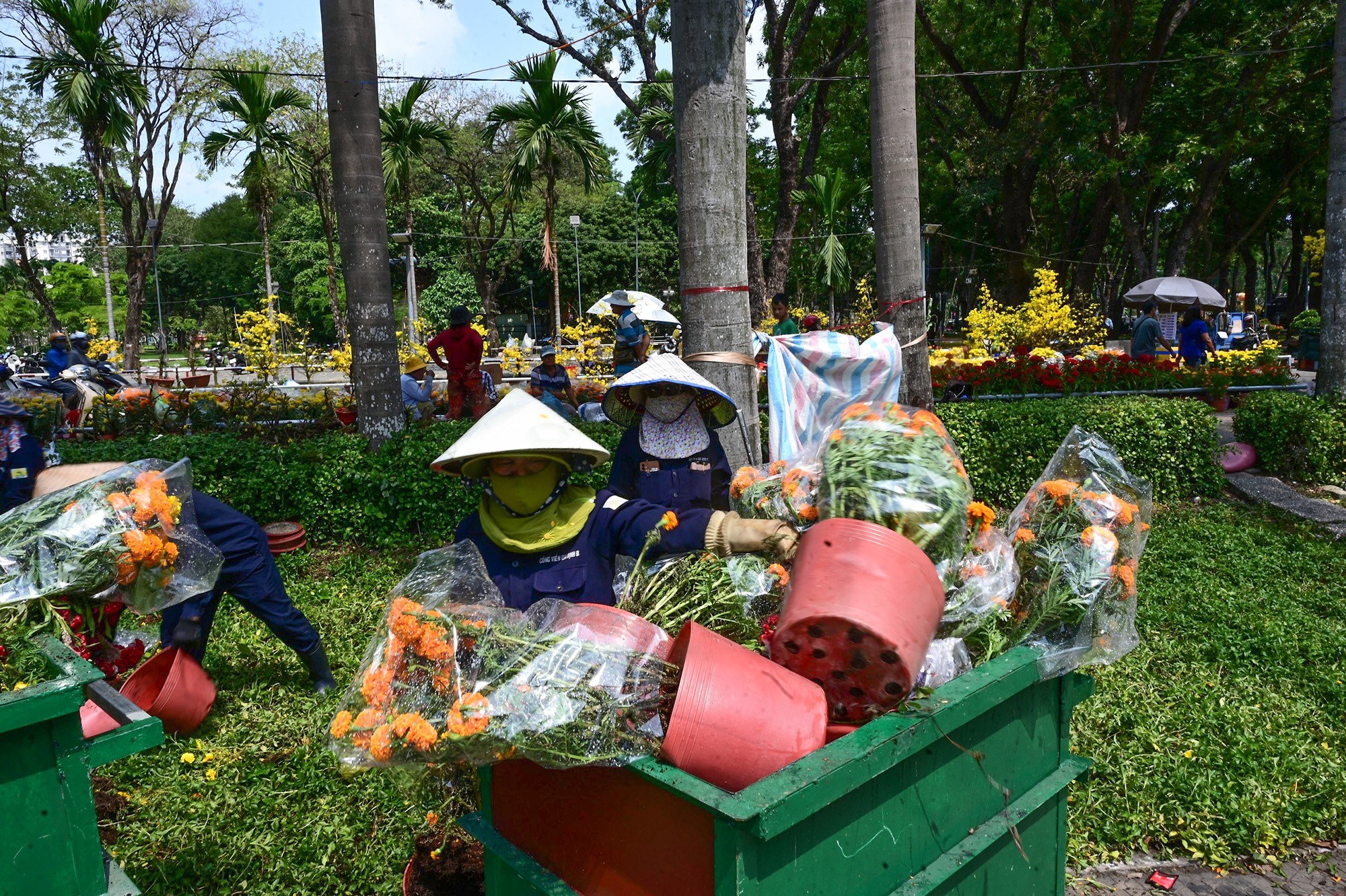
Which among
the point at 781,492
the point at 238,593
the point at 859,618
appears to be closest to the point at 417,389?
the point at 238,593

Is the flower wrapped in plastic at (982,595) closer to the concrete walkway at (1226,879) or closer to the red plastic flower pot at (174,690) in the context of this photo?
the concrete walkway at (1226,879)

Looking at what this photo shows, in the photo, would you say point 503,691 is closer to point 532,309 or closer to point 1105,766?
point 1105,766

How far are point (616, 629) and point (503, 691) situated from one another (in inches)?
11.4

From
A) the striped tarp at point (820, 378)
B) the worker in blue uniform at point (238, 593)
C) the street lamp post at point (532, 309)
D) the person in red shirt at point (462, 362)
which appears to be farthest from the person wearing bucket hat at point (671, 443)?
the street lamp post at point (532, 309)

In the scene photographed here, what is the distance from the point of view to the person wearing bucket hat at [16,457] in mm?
4355

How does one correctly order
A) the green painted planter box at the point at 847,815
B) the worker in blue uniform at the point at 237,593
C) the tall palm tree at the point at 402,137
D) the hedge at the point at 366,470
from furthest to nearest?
1. the tall palm tree at the point at 402,137
2. the hedge at the point at 366,470
3. the worker in blue uniform at the point at 237,593
4. the green painted planter box at the point at 847,815

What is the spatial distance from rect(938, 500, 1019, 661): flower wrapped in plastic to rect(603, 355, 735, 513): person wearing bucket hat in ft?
5.86

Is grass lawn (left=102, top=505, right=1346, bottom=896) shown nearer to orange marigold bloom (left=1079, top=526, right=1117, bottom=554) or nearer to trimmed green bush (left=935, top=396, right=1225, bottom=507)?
orange marigold bloom (left=1079, top=526, right=1117, bottom=554)

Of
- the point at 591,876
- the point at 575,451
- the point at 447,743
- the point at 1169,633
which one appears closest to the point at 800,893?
the point at 591,876

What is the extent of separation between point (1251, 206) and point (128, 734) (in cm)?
3645

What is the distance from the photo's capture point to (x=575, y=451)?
9.54ft

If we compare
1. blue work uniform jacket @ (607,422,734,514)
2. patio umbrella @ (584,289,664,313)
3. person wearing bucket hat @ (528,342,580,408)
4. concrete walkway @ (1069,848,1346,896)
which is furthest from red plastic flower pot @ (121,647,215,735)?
patio umbrella @ (584,289,664,313)

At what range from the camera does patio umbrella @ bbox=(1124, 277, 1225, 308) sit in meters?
19.1

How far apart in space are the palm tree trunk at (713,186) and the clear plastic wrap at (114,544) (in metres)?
2.63
